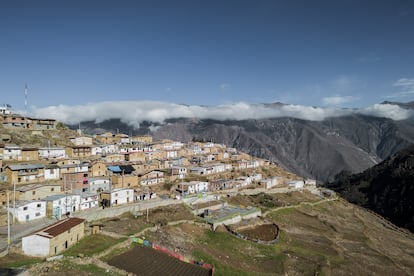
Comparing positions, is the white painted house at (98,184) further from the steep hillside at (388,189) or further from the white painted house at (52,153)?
the steep hillside at (388,189)

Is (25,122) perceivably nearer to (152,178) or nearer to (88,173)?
(88,173)

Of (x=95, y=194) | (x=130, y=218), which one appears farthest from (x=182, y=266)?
(x=95, y=194)

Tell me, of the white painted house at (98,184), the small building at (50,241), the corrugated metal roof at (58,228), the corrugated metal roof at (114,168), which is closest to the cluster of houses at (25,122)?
the corrugated metal roof at (114,168)

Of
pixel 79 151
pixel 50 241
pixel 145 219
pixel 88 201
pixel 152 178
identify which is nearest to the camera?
pixel 50 241

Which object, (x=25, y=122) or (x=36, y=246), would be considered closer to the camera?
(x=36, y=246)

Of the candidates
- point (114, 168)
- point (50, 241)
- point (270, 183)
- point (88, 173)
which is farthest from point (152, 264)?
point (270, 183)

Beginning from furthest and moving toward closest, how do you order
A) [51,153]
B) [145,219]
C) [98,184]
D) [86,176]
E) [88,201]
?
[51,153] < [86,176] < [98,184] < [88,201] < [145,219]

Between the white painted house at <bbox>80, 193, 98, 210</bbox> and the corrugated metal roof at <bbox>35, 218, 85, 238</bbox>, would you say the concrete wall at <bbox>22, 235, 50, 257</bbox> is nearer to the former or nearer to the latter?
the corrugated metal roof at <bbox>35, 218, 85, 238</bbox>
